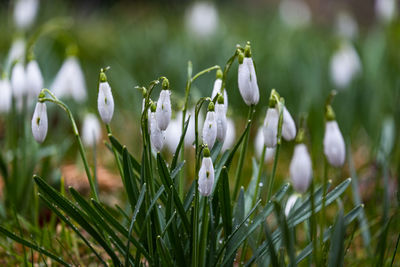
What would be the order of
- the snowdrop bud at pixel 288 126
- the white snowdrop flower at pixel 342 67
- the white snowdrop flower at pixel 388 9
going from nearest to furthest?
the snowdrop bud at pixel 288 126
the white snowdrop flower at pixel 342 67
the white snowdrop flower at pixel 388 9

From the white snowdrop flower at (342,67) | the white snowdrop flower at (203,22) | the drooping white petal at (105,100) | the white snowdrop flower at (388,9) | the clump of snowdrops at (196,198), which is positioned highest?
the white snowdrop flower at (203,22)

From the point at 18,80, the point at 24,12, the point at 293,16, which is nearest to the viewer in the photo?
the point at 18,80

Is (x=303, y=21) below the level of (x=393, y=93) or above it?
above

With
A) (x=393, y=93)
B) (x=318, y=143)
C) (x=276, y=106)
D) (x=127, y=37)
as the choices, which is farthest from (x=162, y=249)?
(x=127, y=37)

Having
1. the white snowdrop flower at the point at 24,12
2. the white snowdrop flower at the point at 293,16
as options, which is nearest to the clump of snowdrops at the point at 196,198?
the white snowdrop flower at the point at 24,12

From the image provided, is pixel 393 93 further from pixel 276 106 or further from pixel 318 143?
pixel 276 106

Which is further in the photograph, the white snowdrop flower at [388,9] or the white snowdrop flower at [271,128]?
the white snowdrop flower at [388,9]

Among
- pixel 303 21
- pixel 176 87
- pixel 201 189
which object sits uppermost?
pixel 303 21

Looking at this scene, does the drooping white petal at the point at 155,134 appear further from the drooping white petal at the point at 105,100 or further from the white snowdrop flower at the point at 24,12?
the white snowdrop flower at the point at 24,12

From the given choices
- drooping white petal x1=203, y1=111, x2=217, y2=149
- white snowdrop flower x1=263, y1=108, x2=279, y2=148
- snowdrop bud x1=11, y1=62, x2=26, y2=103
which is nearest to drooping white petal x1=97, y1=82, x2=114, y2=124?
drooping white petal x1=203, y1=111, x2=217, y2=149

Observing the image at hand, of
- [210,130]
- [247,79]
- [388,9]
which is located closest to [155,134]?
[210,130]

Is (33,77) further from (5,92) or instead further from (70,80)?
(70,80)
